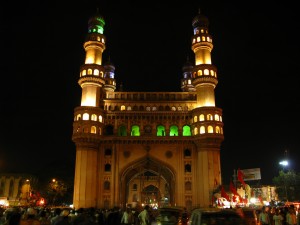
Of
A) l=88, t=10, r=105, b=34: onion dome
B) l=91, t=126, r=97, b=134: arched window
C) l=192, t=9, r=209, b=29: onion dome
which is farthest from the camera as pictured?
l=192, t=9, r=209, b=29: onion dome

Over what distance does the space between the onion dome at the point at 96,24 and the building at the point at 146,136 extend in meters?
1.00

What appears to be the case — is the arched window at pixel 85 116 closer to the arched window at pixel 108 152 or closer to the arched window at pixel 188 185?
the arched window at pixel 108 152

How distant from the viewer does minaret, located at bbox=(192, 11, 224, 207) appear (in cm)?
4925

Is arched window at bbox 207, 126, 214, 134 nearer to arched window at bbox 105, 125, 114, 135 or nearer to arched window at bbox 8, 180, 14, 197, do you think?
arched window at bbox 105, 125, 114, 135

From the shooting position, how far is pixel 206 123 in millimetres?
51250

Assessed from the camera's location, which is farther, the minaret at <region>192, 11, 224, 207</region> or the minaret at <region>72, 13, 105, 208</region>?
the minaret at <region>192, 11, 224, 207</region>

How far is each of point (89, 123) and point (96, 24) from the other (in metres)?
18.4

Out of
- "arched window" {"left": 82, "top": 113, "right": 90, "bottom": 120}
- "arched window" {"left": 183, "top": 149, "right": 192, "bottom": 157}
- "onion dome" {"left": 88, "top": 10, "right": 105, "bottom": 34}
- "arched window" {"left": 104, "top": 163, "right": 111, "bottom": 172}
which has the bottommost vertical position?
"arched window" {"left": 104, "top": 163, "right": 111, "bottom": 172}

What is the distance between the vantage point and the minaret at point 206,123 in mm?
49250

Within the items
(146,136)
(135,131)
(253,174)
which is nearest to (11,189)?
(135,131)

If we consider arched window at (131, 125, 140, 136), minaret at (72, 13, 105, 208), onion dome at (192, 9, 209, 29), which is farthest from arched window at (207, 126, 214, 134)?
onion dome at (192, 9, 209, 29)

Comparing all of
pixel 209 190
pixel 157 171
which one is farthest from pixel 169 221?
pixel 157 171

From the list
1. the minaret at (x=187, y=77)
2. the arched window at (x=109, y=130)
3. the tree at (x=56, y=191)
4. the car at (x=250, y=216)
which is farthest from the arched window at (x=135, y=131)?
the car at (x=250, y=216)

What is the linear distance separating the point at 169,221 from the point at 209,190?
98.4 feet
